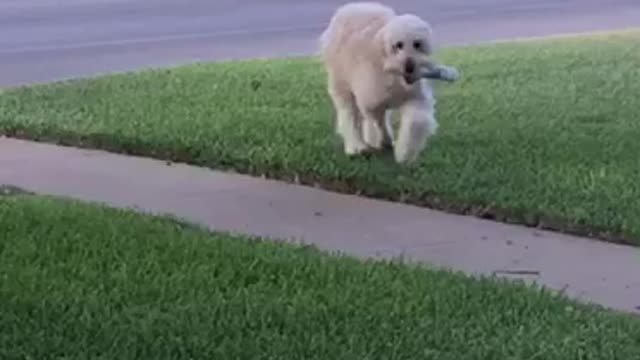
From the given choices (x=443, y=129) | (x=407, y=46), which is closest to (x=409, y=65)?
(x=407, y=46)

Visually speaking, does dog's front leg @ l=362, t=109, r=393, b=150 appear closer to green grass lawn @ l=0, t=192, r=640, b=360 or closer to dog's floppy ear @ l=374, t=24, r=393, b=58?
dog's floppy ear @ l=374, t=24, r=393, b=58

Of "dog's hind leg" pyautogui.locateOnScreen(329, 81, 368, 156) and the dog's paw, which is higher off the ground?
"dog's hind leg" pyautogui.locateOnScreen(329, 81, 368, 156)

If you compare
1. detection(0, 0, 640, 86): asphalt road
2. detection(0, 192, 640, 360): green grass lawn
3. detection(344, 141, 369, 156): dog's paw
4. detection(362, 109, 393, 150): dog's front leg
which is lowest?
detection(0, 192, 640, 360): green grass lawn

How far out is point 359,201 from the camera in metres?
8.75

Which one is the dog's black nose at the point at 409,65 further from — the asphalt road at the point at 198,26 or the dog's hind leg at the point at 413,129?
the asphalt road at the point at 198,26

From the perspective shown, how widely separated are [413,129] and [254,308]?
316 cm

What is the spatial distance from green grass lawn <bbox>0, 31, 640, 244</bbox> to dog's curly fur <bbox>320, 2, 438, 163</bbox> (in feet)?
0.67

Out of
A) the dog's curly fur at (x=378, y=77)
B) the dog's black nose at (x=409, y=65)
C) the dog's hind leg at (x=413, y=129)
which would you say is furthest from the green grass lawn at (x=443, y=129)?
the dog's black nose at (x=409, y=65)

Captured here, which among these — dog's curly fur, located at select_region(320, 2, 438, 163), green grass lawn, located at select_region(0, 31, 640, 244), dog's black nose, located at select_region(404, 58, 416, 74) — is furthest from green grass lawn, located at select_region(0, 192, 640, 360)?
dog's curly fur, located at select_region(320, 2, 438, 163)

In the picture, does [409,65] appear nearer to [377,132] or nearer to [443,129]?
[377,132]

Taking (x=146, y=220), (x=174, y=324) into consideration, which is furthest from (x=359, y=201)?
(x=174, y=324)

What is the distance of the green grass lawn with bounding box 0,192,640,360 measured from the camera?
5.74 m

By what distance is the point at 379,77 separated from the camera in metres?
9.23

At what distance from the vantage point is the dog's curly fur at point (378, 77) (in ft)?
29.5
